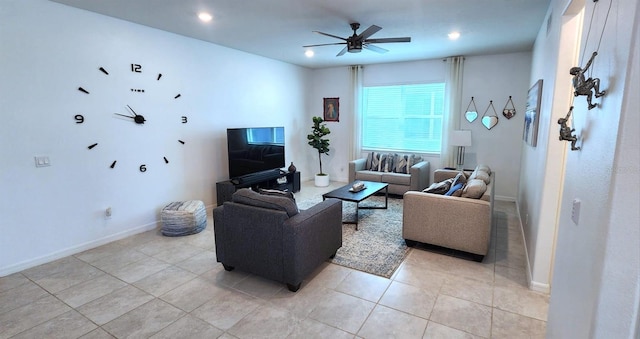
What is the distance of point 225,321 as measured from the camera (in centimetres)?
232

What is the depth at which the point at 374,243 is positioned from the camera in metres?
3.70

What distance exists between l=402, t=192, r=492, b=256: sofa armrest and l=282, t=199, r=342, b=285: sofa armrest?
0.92 m

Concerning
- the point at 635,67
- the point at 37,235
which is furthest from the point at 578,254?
the point at 37,235

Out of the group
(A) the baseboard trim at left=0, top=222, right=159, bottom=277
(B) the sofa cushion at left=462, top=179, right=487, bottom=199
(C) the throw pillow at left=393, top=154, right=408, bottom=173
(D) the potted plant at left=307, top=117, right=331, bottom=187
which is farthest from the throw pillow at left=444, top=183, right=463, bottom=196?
(A) the baseboard trim at left=0, top=222, right=159, bottom=277

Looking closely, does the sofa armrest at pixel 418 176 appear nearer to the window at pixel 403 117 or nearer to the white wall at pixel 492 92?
the white wall at pixel 492 92

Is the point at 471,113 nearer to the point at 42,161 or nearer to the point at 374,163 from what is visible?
the point at 374,163

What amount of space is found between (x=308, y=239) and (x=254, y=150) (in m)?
2.91

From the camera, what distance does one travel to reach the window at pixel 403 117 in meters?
6.23

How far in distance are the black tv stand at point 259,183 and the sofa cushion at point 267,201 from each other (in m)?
1.45

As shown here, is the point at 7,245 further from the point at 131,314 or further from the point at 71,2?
the point at 71,2

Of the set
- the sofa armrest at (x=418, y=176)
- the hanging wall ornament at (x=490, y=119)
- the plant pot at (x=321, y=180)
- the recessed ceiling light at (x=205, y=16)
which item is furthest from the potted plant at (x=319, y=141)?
the recessed ceiling light at (x=205, y=16)

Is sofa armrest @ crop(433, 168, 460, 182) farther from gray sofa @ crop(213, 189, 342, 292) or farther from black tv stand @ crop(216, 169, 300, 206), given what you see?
gray sofa @ crop(213, 189, 342, 292)

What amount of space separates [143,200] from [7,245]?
1354 millimetres

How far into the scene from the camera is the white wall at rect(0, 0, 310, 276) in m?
3.00
